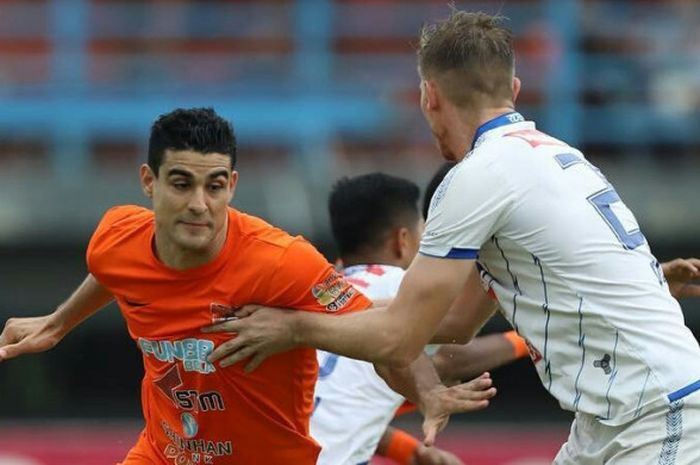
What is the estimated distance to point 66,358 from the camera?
13219mm

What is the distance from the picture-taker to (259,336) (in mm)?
5355

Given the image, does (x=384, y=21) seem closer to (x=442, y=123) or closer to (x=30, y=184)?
(x=30, y=184)

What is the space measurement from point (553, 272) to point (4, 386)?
930cm

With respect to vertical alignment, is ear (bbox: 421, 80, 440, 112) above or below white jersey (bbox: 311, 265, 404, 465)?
above

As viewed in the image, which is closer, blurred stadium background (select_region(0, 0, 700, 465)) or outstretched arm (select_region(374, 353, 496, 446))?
outstretched arm (select_region(374, 353, 496, 446))

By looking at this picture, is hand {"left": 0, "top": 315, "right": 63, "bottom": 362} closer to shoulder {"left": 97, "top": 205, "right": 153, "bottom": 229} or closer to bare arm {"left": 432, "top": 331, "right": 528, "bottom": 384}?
shoulder {"left": 97, "top": 205, "right": 153, "bottom": 229}

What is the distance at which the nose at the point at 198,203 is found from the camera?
217 inches

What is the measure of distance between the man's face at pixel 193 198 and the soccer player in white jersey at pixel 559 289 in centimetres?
63

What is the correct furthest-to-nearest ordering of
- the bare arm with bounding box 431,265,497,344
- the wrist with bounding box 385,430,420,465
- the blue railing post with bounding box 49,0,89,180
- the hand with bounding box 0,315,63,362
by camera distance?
the blue railing post with bounding box 49,0,89,180, the wrist with bounding box 385,430,420,465, the hand with bounding box 0,315,63,362, the bare arm with bounding box 431,265,497,344

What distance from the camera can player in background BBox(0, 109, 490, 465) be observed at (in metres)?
5.54

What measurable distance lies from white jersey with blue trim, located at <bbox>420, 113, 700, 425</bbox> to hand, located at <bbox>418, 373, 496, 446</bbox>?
8.6 inches

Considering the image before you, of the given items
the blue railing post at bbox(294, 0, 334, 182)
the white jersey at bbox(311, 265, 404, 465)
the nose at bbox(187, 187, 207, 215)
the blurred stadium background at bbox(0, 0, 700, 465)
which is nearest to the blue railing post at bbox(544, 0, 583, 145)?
the blurred stadium background at bbox(0, 0, 700, 465)

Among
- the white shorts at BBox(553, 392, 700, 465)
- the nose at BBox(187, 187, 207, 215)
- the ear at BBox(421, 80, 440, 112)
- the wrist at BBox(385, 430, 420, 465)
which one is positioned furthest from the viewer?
the wrist at BBox(385, 430, 420, 465)

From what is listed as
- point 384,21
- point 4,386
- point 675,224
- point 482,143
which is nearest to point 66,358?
point 4,386
